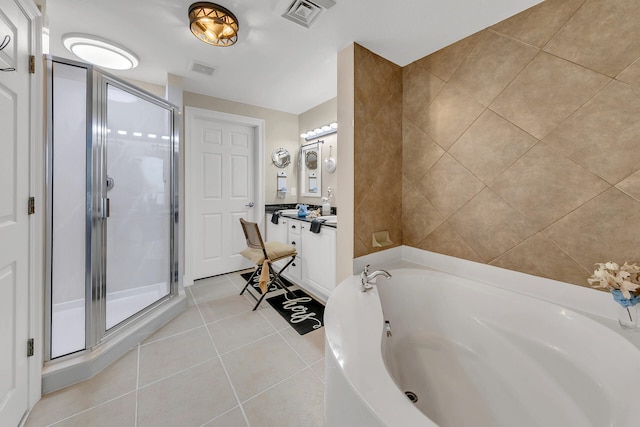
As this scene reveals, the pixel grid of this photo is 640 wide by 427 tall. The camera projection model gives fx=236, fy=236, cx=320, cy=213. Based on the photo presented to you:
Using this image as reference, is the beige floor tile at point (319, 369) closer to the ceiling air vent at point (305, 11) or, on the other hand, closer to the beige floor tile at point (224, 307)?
the beige floor tile at point (224, 307)

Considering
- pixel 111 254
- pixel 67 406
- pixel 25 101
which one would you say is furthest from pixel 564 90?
pixel 111 254

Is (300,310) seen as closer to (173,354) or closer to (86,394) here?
(173,354)

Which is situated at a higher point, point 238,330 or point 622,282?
point 622,282

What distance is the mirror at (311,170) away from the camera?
3.21 m

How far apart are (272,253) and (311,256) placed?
411 millimetres

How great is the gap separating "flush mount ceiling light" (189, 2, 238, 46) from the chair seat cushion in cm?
180

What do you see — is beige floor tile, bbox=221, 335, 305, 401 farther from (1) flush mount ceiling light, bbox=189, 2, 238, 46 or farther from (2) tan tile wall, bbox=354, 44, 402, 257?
(1) flush mount ceiling light, bbox=189, 2, 238, 46

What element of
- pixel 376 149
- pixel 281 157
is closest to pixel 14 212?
pixel 376 149

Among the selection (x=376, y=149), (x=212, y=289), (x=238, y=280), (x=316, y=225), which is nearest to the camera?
(x=376, y=149)

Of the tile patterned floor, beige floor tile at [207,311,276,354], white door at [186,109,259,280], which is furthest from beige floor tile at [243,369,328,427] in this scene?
white door at [186,109,259,280]

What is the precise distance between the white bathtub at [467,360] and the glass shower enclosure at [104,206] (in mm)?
1623

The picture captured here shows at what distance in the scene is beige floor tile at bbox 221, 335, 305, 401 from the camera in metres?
1.43

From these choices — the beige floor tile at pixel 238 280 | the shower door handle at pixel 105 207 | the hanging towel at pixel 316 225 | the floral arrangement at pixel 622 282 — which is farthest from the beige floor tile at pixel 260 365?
the floral arrangement at pixel 622 282

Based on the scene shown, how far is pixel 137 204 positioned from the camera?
2215 millimetres
